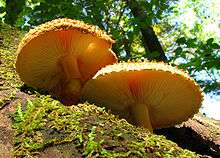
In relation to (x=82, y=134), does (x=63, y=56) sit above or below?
above

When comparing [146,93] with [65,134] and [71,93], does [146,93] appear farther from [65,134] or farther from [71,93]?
[65,134]

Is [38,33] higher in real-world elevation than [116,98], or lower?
higher

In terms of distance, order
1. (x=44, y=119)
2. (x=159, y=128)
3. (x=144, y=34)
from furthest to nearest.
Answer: (x=144, y=34), (x=159, y=128), (x=44, y=119)

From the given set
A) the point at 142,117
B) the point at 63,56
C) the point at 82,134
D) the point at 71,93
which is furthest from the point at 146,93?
the point at 82,134

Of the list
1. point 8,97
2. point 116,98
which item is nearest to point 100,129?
point 8,97

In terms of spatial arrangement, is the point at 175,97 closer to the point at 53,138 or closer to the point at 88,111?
the point at 88,111

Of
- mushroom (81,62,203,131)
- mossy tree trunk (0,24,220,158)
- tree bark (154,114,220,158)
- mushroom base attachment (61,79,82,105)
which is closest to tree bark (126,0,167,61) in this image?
tree bark (154,114,220,158)

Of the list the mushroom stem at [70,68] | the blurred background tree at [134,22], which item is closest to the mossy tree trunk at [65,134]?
the mushroom stem at [70,68]
